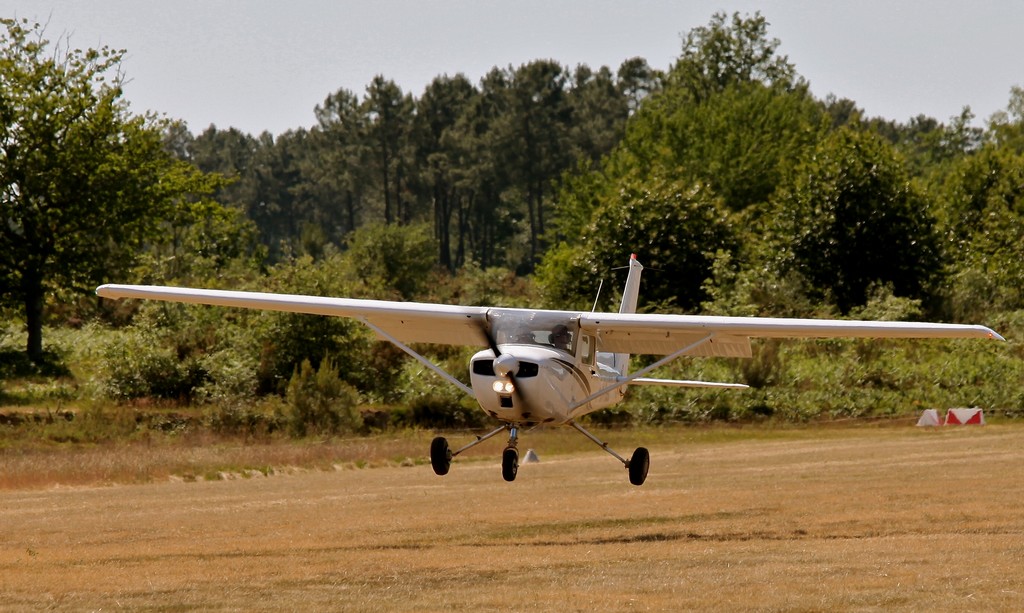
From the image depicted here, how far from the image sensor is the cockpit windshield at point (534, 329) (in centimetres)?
1670

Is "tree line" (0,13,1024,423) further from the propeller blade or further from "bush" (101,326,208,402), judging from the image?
the propeller blade

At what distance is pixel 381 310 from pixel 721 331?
186 inches

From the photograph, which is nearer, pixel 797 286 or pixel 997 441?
pixel 997 441

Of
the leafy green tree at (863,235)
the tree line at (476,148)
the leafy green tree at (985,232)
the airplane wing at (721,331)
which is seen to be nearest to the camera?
the airplane wing at (721,331)

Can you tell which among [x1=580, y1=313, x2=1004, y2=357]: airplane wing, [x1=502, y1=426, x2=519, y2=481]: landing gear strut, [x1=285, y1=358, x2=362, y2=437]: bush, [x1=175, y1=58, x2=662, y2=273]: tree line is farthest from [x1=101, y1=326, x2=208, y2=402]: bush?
[x1=175, y1=58, x2=662, y2=273]: tree line

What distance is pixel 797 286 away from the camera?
50.6m

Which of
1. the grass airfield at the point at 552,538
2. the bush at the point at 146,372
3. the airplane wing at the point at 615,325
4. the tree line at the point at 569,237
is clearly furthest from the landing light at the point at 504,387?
the bush at the point at 146,372

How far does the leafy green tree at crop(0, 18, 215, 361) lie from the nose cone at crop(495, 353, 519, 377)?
33.4 meters

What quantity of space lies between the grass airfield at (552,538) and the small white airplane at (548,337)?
1739 mm

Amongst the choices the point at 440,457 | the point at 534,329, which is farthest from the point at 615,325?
the point at 440,457

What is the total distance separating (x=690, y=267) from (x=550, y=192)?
6514cm

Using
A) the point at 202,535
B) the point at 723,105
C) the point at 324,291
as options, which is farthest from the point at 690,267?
the point at 202,535

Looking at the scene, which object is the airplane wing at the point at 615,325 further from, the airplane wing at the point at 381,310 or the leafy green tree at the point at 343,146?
the leafy green tree at the point at 343,146

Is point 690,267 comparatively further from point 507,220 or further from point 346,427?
point 507,220
